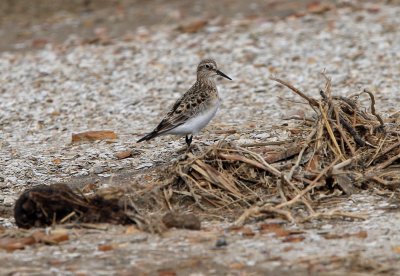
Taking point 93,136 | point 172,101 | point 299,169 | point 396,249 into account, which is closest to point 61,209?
point 299,169

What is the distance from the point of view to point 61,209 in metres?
7.14

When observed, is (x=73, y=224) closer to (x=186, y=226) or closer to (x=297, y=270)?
(x=186, y=226)

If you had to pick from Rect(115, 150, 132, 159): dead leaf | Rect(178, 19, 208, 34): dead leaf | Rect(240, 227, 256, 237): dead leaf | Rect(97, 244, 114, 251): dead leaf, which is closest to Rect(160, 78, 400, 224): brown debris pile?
Rect(240, 227, 256, 237): dead leaf

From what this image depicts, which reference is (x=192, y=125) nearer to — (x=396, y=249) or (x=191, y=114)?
(x=191, y=114)

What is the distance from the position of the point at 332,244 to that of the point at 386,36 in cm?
802

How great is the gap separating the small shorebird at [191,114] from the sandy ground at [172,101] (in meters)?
0.35

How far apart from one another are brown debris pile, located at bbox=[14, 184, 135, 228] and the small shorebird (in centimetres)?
178

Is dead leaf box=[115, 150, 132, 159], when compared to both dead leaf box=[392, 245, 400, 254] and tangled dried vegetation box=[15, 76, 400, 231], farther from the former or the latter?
dead leaf box=[392, 245, 400, 254]

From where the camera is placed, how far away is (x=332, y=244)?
252 inches

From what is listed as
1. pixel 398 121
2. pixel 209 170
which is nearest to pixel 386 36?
pixel 398 121

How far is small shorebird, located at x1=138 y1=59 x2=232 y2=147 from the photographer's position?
8992 mm

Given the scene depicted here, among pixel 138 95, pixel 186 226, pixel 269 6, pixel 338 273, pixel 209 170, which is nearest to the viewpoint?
pixel 338 273

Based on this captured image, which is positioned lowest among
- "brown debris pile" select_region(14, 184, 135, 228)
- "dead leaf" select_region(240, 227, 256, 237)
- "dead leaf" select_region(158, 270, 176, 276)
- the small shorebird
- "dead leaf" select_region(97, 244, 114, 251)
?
"dead leaf" select_region(158, 270, 176, 276)

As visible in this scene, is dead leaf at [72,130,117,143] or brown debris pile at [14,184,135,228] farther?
dead leaf at [72,130,117,143]
